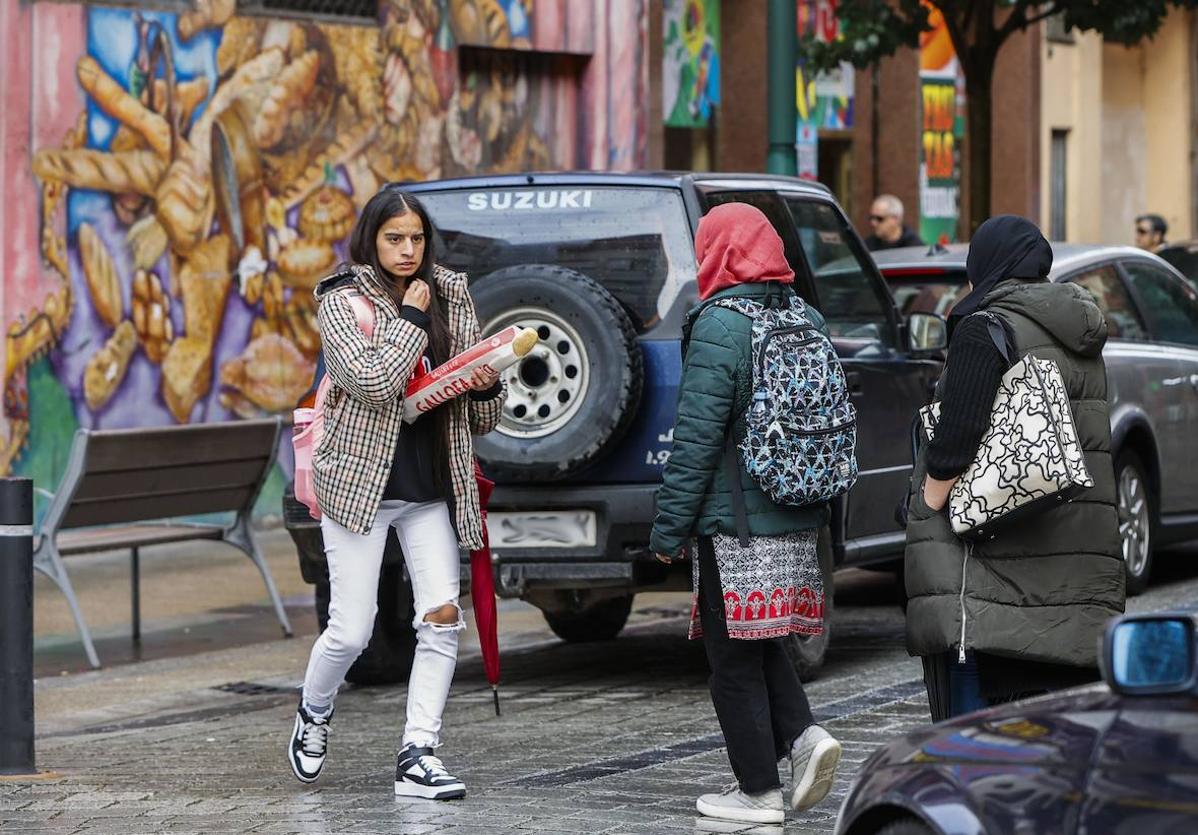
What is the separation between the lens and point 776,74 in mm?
13844

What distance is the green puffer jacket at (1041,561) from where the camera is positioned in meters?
6.04

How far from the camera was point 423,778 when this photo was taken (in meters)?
6.98

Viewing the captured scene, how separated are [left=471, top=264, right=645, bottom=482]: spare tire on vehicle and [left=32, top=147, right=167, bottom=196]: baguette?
20.8 feet

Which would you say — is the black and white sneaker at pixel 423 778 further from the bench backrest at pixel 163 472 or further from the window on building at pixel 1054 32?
the window on building at pixel 1054 32

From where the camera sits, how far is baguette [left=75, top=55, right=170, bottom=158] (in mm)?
14516

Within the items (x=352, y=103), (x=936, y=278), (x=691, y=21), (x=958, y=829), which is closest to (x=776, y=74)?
(x=936, y=278)

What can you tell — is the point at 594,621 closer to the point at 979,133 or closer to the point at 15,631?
the point at 15,631

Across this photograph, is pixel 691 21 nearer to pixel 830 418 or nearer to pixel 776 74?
pixel 776 74

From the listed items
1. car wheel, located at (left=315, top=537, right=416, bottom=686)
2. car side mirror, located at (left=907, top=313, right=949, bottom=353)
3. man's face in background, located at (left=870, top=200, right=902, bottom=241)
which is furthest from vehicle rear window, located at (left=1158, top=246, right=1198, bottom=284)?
car wheel, located at (left=315, top=537, right=416, bottom=686)

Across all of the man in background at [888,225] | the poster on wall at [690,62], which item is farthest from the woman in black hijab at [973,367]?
the poster on wall at [690,62]

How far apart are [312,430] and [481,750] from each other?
4.67 feet

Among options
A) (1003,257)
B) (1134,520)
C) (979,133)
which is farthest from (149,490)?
(979,133)

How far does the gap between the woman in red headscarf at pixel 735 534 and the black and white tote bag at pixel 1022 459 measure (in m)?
0.72

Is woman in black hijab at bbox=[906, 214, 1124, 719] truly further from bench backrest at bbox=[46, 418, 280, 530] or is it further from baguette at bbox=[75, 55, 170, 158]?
baguette at bbox=[75, 55, 170, 158]
